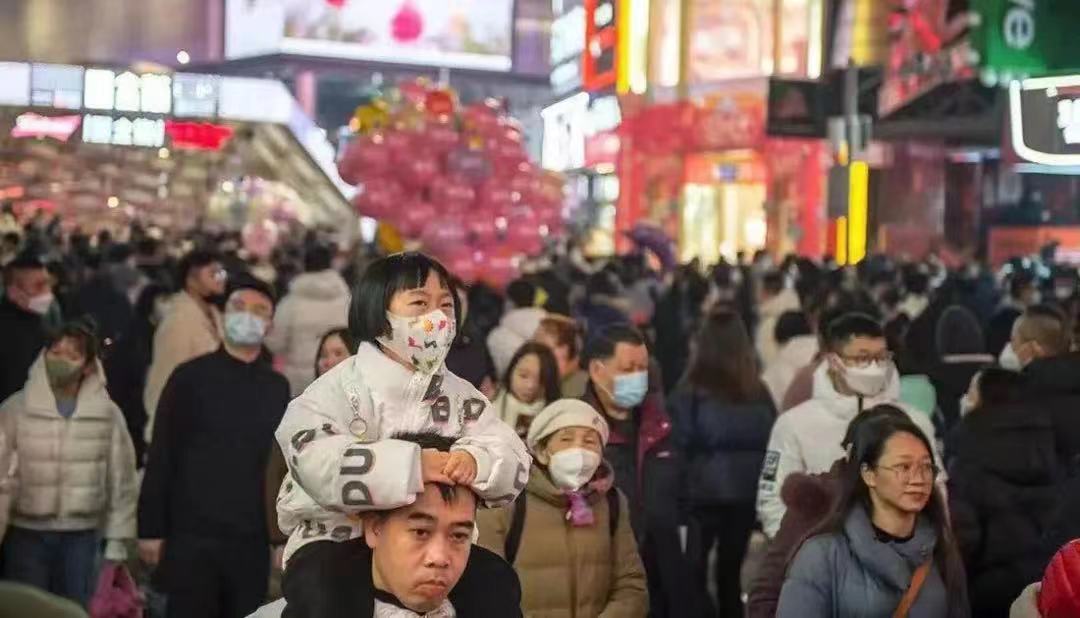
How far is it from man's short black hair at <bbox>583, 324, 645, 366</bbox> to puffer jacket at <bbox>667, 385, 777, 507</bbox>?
93cm

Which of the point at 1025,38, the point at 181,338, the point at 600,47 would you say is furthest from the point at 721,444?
the point at 600,47

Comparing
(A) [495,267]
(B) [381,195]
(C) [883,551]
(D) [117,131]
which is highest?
(D) [117,131]

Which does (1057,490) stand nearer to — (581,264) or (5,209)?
(581,264)

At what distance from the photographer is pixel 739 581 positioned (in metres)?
7.44

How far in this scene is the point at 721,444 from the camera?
6938mm

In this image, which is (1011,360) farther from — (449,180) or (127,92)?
(127,92)

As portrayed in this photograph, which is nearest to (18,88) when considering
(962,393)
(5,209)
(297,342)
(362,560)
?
(5,209)

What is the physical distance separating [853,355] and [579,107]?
111 feet

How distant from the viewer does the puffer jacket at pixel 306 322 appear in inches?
362

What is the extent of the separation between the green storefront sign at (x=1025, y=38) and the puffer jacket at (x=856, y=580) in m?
11.2

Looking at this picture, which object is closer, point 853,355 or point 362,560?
point 362,560

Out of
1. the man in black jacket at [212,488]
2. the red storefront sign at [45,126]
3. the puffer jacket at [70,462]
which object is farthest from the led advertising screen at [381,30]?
the man in black jacket at [212,488]

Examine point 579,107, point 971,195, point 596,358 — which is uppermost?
point 579,107

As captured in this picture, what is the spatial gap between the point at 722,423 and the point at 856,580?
280cm
